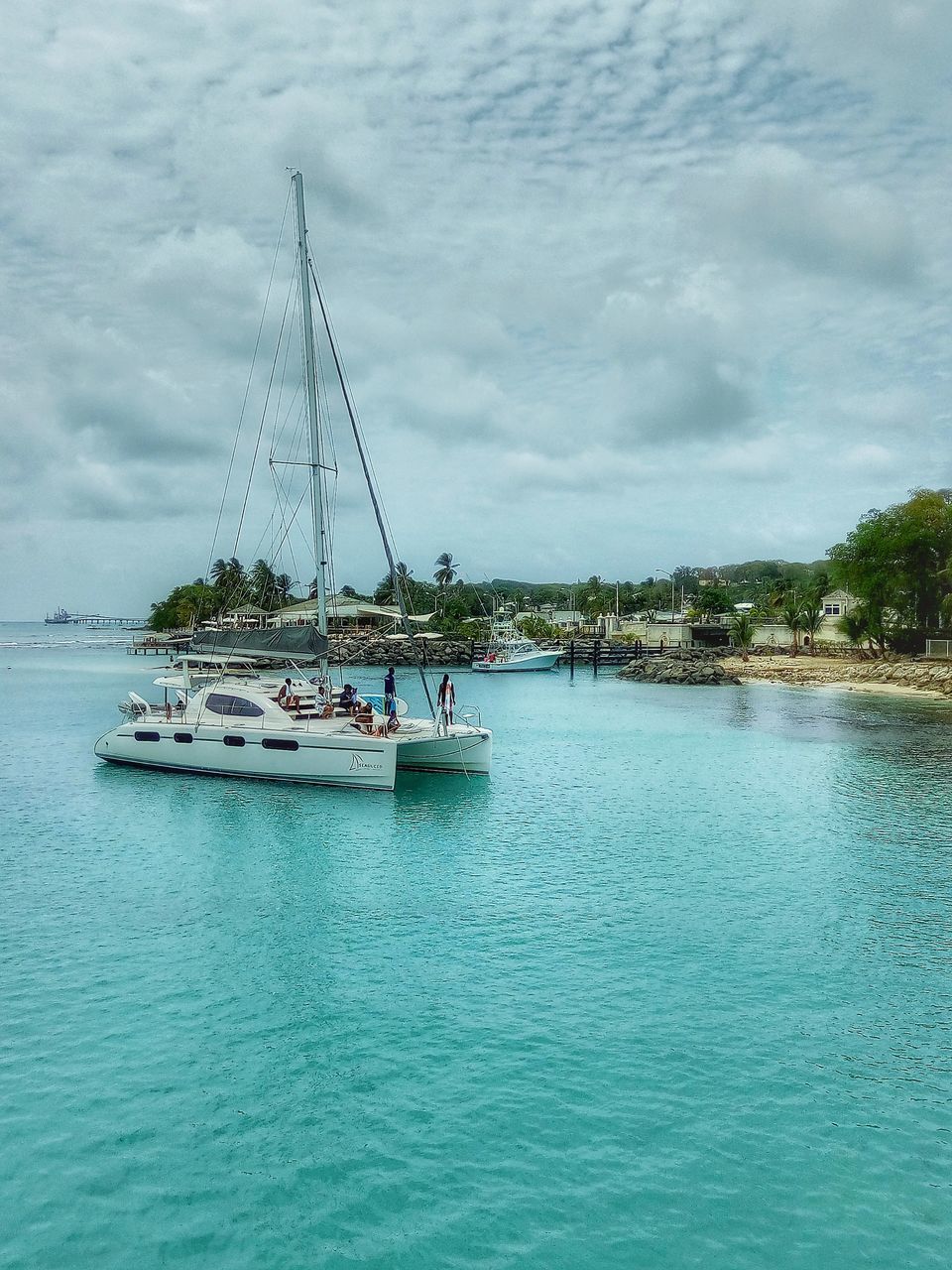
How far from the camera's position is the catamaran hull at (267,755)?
2628cm

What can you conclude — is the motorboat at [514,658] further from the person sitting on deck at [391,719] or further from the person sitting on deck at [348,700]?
the person sitting on deck at [391,719]

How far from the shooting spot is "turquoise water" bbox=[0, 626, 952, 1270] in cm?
823

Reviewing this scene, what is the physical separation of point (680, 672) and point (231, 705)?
51971mm

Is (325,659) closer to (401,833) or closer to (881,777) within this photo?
(401,833)

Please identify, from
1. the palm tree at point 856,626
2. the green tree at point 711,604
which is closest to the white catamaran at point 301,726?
the palm tree at point 856,626

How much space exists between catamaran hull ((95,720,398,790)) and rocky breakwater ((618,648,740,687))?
161 ft

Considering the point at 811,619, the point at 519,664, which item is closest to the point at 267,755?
the point at 519,664

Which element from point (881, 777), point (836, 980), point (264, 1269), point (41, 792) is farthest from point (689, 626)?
point (264, 1269)

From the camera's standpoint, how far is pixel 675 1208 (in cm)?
836

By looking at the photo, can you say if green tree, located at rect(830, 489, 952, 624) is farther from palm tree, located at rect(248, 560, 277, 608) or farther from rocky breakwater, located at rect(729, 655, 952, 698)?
palm tree, located at rect(248, 560, 277, 608)

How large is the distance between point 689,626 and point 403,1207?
10484 cm

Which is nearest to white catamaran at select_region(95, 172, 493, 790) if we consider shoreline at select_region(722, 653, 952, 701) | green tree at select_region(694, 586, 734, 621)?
shoreline at select_region(722, 653, 952, 701)

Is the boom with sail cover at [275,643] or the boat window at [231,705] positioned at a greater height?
the boom with sail cover at [275,643]

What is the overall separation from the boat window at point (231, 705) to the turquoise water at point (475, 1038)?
4.53 metres
